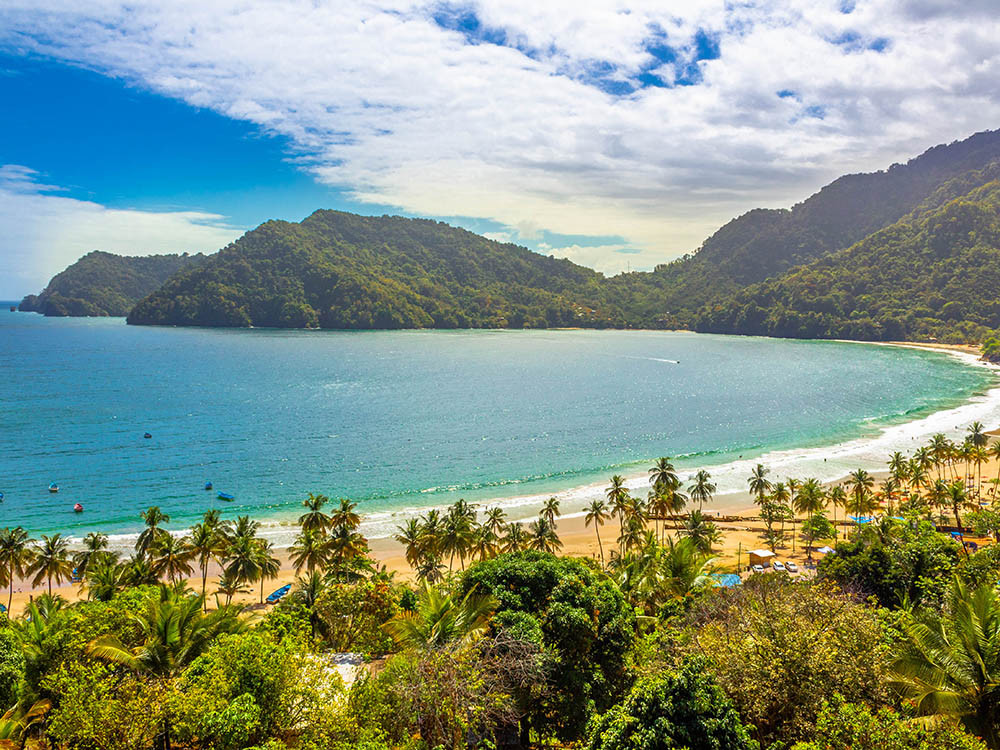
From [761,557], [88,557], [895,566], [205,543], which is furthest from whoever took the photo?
[761,557]

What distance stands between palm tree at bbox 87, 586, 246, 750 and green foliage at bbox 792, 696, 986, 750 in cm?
1569

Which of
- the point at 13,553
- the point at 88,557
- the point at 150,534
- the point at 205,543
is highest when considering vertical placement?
the point at 150,534

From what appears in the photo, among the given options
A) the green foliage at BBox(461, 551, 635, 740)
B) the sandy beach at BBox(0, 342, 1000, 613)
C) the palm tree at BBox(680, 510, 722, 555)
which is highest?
the green foliage at BBox(461, 551, 635, 740)

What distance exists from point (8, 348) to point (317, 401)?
5250 inches

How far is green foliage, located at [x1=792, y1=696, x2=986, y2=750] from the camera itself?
430 inches

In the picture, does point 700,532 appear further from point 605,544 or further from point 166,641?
point 166,641

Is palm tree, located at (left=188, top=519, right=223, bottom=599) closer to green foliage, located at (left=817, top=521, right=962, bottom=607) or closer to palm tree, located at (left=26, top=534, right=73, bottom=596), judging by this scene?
palm tree, located at (left=26, top=534, right=73, bottom=596)

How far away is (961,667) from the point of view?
45.1ft

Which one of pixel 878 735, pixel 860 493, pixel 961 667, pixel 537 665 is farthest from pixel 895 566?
pixel 860 493

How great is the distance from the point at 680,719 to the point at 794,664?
4.32 meters

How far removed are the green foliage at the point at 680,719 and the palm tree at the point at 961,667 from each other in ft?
15.8

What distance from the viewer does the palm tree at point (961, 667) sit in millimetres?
13367

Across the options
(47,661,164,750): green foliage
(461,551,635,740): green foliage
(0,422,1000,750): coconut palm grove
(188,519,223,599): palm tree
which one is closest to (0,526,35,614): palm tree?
(188,519,223,599): palm tree

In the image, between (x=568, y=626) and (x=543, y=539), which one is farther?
(x=543, y=539)
